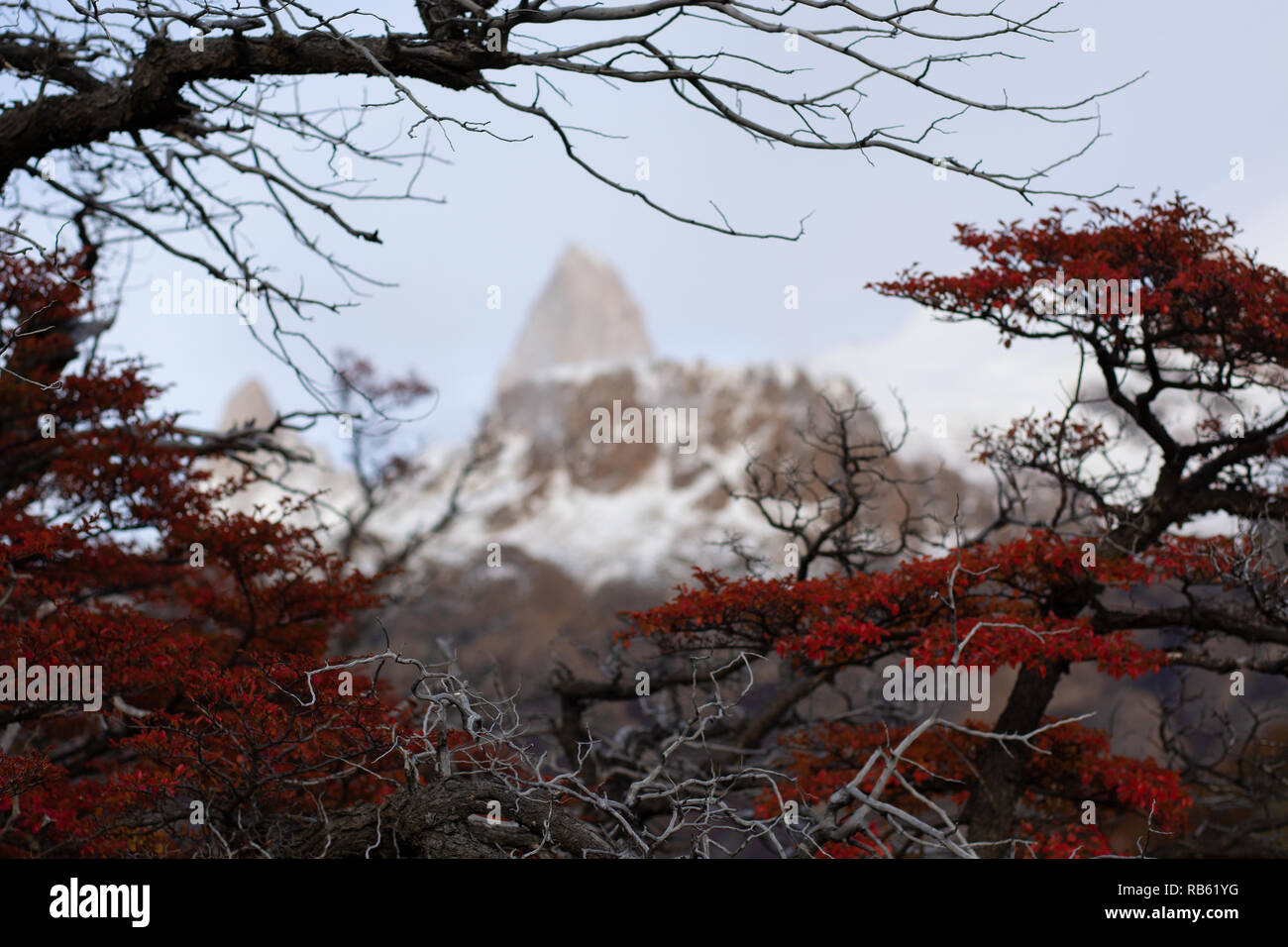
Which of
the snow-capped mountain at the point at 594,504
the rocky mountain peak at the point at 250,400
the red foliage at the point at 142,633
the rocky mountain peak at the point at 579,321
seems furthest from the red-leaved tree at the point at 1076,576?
the rocky mountain peak at the point at 579,321

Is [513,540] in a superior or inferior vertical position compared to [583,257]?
inferior

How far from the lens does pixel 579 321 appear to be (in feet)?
234

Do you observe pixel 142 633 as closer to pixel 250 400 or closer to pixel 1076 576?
pixel 1076 576

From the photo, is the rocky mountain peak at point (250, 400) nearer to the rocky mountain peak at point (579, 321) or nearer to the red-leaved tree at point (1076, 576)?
the rocky mountain peak at point (579, 321)

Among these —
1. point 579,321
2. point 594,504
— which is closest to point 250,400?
point 579,321

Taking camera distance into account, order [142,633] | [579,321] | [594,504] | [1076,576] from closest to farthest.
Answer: [142,633] → [1076,576] → [594,504] → [579,321]

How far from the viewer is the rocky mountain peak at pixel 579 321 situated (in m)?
70.8

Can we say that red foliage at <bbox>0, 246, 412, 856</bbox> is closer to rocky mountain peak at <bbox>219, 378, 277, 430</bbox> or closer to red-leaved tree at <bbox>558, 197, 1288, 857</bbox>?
red-leaved tree at <bbox>558, 197, 1288, 857</bbox>

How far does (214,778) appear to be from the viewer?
5.74 m

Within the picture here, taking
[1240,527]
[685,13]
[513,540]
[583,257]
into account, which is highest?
[583,257]

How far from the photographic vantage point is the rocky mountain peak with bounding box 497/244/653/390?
7081 centimetres
